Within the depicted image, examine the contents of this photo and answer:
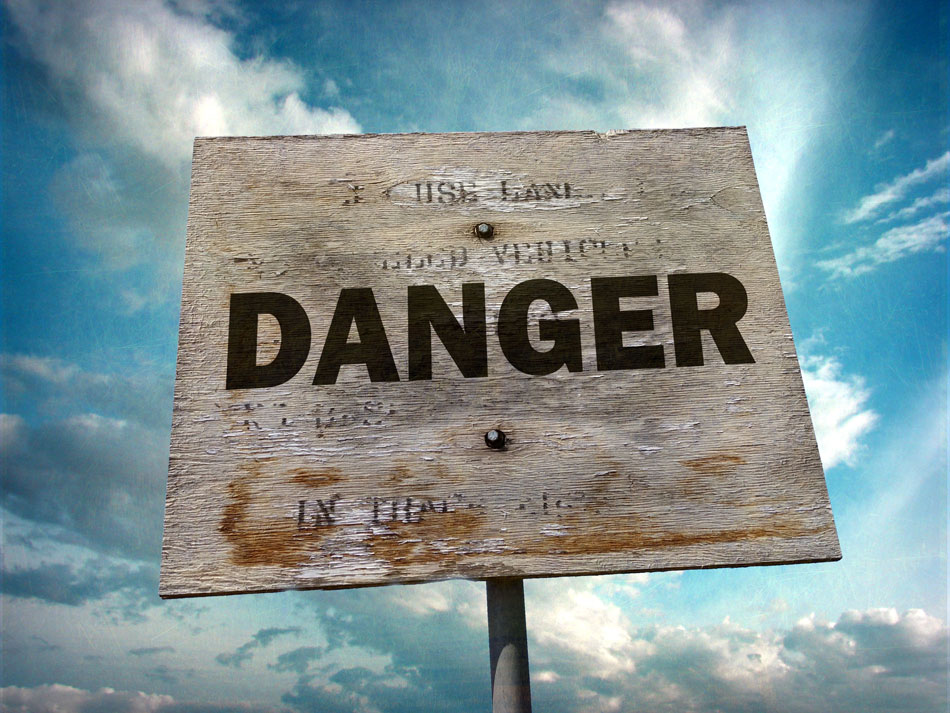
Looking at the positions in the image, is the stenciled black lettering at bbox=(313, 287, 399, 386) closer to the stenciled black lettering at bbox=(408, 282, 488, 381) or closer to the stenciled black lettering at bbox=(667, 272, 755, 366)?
the stenciled black lettering at bbox=(408, 282, 488, 381)

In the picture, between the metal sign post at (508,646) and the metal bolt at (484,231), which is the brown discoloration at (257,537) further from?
the metal bolt at (484,231)

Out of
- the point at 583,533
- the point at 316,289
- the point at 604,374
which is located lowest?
the point at 583,533

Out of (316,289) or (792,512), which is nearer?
(792,512)

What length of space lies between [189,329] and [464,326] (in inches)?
27.4

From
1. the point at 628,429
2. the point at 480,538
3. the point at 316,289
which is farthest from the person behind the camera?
the point at 316,289

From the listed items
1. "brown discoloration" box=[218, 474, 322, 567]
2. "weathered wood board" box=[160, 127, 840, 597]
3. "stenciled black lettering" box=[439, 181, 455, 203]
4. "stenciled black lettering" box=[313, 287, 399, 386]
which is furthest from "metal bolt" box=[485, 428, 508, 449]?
"stenciled black lettering" box=[439, 181, 455, 203]

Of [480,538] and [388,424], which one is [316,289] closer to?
[388,424]

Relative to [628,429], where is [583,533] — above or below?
below

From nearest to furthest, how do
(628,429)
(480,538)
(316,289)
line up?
(480,538) < (628,429) < (316,289)

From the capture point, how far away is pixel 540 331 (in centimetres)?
160

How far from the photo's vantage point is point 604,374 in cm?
158

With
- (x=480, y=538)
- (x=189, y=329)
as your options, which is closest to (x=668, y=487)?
(x=480, y=538)

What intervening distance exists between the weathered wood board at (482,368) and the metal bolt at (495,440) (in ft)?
0.06

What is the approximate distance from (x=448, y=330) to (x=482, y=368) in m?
0.13
